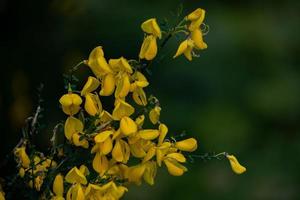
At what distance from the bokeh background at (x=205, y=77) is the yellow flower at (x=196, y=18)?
835mm

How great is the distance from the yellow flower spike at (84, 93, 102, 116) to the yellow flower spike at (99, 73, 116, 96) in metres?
0.02

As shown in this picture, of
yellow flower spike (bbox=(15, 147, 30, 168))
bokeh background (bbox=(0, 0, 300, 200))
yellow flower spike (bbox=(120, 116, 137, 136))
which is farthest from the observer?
bokeh background (bbox=(0, 0, 300, 200))

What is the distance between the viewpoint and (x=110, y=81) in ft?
3.85

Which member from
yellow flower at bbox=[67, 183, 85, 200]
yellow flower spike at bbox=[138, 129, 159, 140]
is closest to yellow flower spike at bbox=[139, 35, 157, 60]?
yellow flower spike at bbox=[138, 129, 159, 140]

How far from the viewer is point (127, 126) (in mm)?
1157

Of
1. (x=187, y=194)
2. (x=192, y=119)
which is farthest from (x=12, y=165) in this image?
(x=192, y=119)

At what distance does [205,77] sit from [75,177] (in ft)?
5.36

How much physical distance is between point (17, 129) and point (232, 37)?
1.16 metres

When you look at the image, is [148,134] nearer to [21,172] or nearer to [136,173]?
[136,173]

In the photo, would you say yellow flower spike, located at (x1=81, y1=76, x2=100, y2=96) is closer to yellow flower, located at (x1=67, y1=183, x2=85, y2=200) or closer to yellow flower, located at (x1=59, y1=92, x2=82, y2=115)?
yellow flower, located at (x1=59, y1=92, x2=82, y2=115)

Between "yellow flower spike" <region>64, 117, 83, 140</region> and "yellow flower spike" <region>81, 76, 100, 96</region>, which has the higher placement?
"yellow flower spike" <region>81, 76, 100, 96</region>


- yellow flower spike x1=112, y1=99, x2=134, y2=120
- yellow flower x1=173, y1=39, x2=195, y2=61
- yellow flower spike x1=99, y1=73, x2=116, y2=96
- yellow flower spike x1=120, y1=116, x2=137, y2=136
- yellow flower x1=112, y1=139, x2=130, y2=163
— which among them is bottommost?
yellow flower x1=112, y1=139, x2=130, y2=163

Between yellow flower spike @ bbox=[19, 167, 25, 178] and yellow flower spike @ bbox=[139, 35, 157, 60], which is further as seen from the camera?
yellow flower spike @ bbox=[19, 167, 25, 178]

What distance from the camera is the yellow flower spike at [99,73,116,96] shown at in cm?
117
